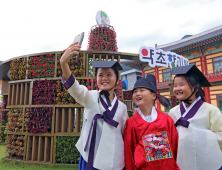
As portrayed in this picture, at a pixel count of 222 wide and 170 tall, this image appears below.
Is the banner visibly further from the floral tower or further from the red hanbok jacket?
the red hanbok jacket

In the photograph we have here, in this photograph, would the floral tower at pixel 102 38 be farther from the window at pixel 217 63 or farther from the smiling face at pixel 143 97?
the window at pixel 217 63

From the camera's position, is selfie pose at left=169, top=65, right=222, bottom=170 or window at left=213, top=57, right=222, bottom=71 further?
window at left=213, top=57, right=222, bottom=71

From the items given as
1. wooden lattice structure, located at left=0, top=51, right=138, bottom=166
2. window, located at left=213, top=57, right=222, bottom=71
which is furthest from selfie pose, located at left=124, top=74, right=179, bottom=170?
window, located at left=213, top=57, right=222, bottom=71

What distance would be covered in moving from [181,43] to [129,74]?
29.0ft

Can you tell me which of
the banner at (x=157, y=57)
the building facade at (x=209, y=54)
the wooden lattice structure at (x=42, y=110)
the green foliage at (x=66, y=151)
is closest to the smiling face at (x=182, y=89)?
the wooden lattice structure at (x=42, y=110)

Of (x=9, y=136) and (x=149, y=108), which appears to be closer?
(x=149, y=108)

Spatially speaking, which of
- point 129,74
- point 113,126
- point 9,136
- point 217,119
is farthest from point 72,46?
point 129,74

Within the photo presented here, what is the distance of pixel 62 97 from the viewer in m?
4.23

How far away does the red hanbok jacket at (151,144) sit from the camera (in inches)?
68.7

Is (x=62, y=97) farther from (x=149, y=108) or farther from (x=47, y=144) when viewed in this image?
(x=149, y=108)

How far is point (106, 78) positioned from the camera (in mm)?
2035

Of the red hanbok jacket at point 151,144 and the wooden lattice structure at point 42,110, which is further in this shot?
the wooden lattice structure at point 42,110

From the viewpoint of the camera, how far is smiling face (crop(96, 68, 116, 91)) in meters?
2.03

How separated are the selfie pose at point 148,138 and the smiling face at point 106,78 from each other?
0.35 meters
